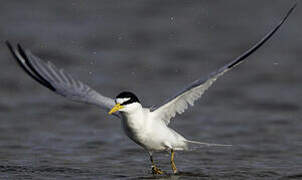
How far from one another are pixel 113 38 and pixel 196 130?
20.6 feet

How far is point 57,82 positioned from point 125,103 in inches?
72.9

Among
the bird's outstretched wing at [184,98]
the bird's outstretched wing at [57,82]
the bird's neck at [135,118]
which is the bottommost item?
the bird's neck at [135,118]

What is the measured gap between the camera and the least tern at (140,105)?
767cm

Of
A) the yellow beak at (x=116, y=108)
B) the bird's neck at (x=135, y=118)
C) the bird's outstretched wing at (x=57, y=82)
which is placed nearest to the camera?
the yellow beak at (x=116, y=108)

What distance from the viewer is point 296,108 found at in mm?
12289

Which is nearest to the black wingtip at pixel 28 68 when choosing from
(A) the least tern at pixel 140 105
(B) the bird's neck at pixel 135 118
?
(A) the least tern at pixel 140 105

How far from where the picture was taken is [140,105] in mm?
7957

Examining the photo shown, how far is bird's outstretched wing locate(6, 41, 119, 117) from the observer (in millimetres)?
8781

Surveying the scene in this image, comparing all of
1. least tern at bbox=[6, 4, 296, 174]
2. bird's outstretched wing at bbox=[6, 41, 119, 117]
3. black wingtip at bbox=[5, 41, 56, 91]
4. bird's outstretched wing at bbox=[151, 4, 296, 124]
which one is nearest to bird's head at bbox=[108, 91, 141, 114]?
least tern at bbox=[6, 4, 296, 174]

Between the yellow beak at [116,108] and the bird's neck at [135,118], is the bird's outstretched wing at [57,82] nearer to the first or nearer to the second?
the bird's neck at [135,118]

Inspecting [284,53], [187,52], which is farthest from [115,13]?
[284,53]

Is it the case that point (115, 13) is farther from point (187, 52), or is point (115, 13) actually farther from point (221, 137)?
point (221, 137)

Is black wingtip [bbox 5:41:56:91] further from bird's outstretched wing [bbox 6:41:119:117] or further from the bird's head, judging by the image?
the bird's head

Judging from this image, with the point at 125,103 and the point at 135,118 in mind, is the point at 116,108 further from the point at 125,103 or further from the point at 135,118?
the point at 135,118
